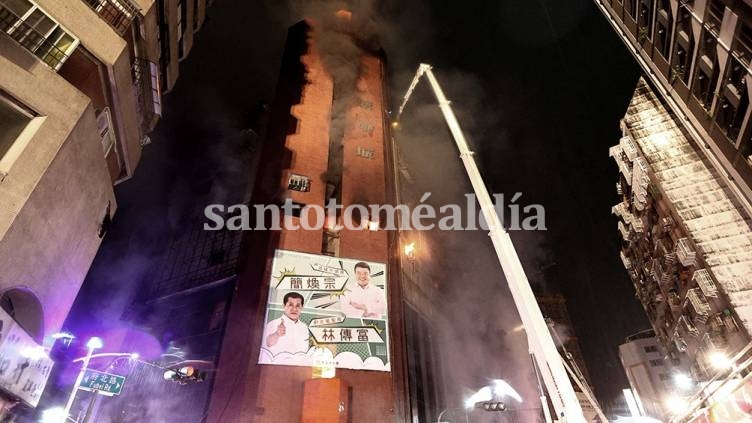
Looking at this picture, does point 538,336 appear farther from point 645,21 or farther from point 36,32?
point 645,21

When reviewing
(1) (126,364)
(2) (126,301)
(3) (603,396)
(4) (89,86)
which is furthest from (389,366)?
(3) (603,396)

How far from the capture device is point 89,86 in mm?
11992

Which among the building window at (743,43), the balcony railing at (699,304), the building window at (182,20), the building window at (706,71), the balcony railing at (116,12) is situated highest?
the building window at (182,20)

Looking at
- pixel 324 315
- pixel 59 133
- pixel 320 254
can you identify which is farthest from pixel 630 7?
pixel 59 133

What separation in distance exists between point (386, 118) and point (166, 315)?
73.9ft

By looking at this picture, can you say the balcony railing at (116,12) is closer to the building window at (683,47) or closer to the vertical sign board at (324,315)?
the vertical sign board at (324,315)

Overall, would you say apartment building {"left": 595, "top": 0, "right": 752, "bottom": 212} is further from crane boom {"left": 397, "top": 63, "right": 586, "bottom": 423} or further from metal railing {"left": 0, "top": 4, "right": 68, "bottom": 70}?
metal railing {"left": 0, "top": 4, "right": 68, "bottom": 70}

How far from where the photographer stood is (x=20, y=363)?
388 inches

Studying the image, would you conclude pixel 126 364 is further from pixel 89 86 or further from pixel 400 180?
pixel 400 180

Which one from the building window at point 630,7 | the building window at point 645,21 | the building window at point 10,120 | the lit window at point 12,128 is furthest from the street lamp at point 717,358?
the building window at point 10,120

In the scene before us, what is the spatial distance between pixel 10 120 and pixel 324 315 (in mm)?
12619

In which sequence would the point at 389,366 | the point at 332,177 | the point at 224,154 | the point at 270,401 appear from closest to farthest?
the point at 270,401 → the point at 389,366 → the point at 332,177 → the point at 224,154

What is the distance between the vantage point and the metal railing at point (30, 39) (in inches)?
384

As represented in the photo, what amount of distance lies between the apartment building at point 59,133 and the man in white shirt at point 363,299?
10.3m
